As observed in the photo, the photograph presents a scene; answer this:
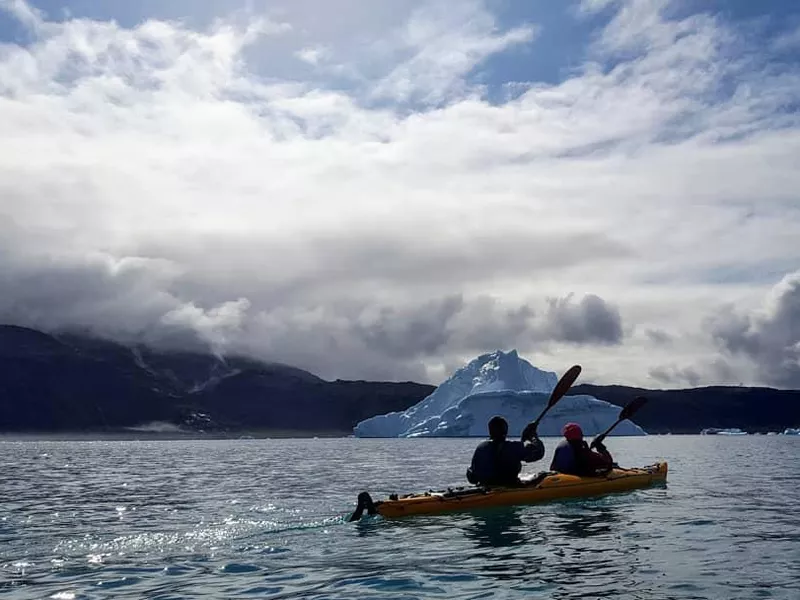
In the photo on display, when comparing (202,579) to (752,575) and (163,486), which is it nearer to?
(752,575)

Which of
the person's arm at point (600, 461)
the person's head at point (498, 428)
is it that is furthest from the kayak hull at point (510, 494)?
the person's head at point (498, 428)

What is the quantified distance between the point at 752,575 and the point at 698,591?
1.48 metres

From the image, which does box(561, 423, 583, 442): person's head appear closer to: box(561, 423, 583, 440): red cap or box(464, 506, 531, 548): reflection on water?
box(561, 423, 583, 440): red cap

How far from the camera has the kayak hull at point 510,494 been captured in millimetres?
16266

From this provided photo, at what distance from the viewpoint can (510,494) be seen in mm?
17531

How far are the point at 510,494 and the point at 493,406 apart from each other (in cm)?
10605

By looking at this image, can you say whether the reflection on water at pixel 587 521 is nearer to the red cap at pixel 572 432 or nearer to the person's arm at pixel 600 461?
the person's arm at pixel 600 461

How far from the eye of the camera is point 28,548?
13.4m

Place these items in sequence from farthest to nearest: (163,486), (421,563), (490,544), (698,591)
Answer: (163,486) < (490,544) < (421,563) < (698,591)

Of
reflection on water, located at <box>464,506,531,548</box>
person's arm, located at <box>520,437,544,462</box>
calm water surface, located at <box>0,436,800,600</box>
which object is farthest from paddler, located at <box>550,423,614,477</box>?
reflection on water, located at <box>464,506,531,548</box>

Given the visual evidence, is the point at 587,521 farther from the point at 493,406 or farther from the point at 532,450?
the point at 493,406

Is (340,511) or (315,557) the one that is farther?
(340,511)

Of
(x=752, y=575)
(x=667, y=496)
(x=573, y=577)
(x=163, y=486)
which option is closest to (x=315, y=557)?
(x=573, y=577)

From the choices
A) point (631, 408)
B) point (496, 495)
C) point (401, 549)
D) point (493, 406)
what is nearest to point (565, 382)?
point (631, 408)
